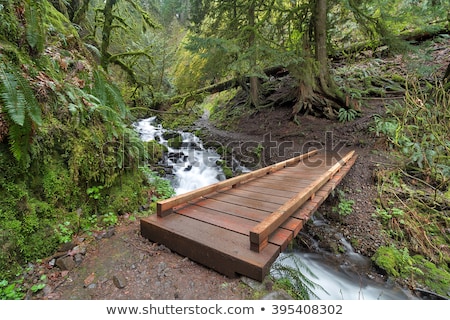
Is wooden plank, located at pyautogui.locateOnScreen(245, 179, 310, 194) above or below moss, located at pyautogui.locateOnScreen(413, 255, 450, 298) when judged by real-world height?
above

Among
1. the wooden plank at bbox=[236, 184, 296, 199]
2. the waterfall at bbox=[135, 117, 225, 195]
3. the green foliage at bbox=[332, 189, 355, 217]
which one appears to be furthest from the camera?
the waterfall at bbox=[135, 117, 225, 195]

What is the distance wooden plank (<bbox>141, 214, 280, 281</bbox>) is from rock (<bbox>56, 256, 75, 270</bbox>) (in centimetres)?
73

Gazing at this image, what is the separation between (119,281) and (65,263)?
657 mm

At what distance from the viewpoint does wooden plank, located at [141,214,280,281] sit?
6.41ft

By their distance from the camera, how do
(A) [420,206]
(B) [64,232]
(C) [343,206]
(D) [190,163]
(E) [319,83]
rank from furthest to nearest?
(E) [319,83] → (D) [190,163] → (C) [343,206] → (A) [420,206] → (B) [64,232]

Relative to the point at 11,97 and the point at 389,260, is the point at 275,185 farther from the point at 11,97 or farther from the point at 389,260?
the point at 11,97

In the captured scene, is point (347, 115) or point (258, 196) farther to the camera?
point (347, 115)

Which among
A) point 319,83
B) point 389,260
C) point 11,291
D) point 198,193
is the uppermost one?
point 319,83

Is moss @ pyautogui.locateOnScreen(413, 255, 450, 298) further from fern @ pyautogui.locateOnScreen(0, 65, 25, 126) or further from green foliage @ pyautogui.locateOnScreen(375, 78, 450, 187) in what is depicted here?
fern @ pyautogui.locateOnScreen(0, 65, 25, 126)

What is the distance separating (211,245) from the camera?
2.15 m

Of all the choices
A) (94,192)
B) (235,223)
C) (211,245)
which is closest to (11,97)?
(94,192)

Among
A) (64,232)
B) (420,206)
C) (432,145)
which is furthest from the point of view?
(432,145)

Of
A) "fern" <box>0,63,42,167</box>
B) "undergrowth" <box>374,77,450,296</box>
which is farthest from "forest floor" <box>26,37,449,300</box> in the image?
"fern" <box>0,63,42,167</box>
